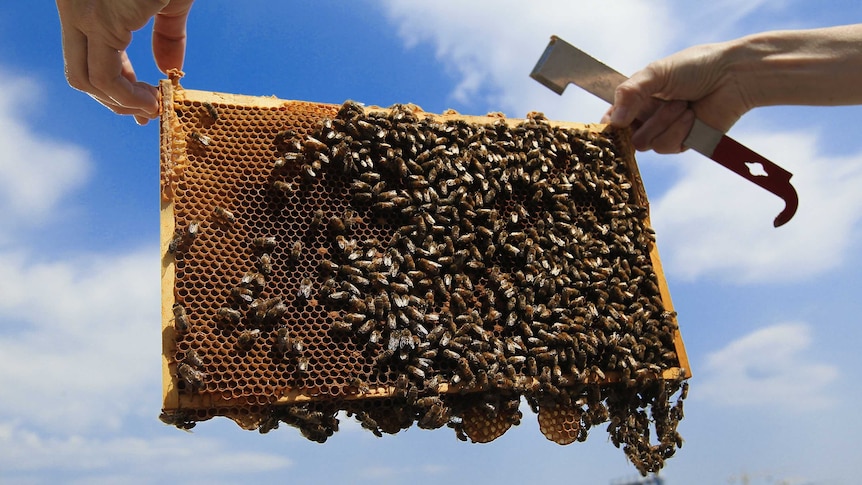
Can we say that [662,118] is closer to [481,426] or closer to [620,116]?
[620,116]

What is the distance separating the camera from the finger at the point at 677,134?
236 inches

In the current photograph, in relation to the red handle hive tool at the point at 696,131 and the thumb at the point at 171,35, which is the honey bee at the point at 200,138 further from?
the red handle hive tool at the point at 696,131

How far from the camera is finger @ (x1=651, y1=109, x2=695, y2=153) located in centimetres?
599

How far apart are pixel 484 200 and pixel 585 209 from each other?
3.19ft

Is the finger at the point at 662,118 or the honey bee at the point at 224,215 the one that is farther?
the finger at the point at 662,118

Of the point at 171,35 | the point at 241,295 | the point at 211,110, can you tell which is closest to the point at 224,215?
the point at 241,295

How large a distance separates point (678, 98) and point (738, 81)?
493 millimetres

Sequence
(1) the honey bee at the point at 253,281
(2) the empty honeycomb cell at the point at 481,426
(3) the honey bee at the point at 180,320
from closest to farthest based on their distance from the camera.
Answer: (3) the honey bee at the point at 180,320 < (1) the honey bee at the point at 253,281 < (2) the empty honeycomb cell at the point at 481,426

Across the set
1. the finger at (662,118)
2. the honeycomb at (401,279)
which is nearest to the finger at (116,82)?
the honeycomb at (401,279)

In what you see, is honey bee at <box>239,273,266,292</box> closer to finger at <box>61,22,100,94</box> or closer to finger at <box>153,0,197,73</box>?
finger at <box>61,22,100,94</box>

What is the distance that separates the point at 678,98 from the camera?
19.6 ft

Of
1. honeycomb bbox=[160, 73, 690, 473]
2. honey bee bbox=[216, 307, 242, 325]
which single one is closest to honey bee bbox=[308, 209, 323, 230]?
honeycomb bbox=[160, 73, 690, 473]

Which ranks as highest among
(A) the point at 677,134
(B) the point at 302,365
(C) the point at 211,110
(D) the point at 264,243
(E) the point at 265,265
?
(A) the point at 677,134

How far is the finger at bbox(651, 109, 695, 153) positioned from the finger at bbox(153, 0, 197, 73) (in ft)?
13.5
